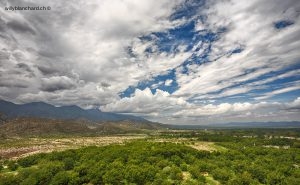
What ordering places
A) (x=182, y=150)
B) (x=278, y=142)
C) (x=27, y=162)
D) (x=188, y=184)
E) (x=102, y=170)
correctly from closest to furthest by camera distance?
(x=188, y=184)
(x=102, y=170)
(x=27, y=162)
(x=182, y=150)
(x=278, y=142)

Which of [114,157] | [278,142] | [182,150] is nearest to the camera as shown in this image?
[114,157]

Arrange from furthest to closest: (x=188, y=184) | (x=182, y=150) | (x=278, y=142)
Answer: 1. (x=278, y=142)
2. (x=182, y=150)
3. (x=188, y=184)

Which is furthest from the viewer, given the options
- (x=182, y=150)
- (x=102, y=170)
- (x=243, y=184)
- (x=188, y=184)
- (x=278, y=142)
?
(x=278, y=142)

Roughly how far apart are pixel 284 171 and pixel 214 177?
620 inches

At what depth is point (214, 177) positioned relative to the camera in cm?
3581

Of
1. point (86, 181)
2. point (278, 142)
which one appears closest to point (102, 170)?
point (86, 181)

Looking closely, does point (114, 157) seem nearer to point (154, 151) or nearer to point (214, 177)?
point (154, 151)

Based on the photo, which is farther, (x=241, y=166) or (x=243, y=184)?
(x=241, y=166)

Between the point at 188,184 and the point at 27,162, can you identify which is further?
the point at 27,162

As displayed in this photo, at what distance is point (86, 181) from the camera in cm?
3266

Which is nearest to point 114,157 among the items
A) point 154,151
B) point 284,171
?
point 154,151

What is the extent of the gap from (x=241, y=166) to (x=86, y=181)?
2686cm

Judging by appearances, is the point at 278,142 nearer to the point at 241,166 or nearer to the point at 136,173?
the point at 241,166

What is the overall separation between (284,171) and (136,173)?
27.7m
